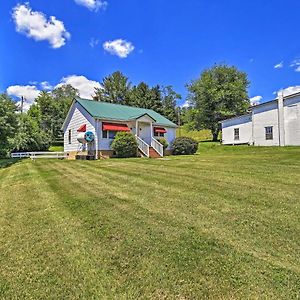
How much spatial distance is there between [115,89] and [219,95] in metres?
29.5

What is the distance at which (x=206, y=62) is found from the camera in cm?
4297

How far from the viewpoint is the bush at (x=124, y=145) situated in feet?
69.8

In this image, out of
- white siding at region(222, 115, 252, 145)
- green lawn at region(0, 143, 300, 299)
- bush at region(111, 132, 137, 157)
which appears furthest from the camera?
white siding at region(222, 115, 252, 145)

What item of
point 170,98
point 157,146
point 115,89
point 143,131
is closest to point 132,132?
point 143,131

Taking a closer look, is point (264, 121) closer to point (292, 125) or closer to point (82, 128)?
point (292, 125)

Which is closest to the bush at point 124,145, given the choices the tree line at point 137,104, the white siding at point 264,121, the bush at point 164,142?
the bush at point 164,142

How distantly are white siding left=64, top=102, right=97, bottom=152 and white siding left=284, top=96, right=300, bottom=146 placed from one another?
17.6 metres

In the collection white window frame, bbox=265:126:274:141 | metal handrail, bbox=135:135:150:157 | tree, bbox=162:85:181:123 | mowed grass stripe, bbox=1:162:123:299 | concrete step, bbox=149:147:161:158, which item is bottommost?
mowed grass stripe, bbox=1:162:123:299

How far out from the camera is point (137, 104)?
54938 millimetres

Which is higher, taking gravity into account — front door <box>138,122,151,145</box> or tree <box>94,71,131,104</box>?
tree <box>94,71,131,104</box>

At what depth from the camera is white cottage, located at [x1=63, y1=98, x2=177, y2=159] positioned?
22.2m

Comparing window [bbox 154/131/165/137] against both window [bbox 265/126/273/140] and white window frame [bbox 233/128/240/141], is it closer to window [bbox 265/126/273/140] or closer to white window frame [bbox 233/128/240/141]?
white window frame [bbox 233/128/240/141]

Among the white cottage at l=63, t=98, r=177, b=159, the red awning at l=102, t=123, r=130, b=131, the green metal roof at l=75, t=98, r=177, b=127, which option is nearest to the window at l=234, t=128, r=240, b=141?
the white cottage at l=63, t=98, r=177, b=159

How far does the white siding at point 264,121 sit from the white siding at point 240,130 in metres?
1.88
